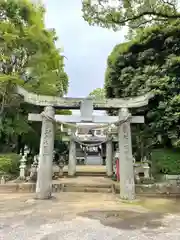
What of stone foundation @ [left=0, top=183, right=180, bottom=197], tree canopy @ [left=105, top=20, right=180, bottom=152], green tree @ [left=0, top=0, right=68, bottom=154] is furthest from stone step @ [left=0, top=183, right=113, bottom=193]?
tree canopy @ [left=105, top=20, right=180, bottom=152]

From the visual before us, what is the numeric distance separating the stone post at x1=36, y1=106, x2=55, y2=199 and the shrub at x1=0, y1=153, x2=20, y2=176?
3464 mm

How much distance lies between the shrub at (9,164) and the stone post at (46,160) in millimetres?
3464

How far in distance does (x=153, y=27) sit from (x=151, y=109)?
168 inches

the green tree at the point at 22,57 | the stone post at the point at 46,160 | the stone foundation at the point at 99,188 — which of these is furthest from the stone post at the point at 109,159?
the stone post at the point at 46,160

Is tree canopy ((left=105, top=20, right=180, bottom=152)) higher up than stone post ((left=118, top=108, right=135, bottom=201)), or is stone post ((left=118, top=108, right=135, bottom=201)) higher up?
tree canopy ((left=105, top=20, right=180, bottom=152))

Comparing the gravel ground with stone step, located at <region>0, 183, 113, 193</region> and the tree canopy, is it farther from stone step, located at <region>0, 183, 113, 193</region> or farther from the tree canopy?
the tree canopy

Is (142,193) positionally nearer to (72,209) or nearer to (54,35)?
(72,209)

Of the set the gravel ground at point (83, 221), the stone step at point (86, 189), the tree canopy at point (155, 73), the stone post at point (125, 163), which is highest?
the tree canopy at point (155, 73)

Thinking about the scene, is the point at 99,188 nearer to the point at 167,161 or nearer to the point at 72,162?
the point at 167,161

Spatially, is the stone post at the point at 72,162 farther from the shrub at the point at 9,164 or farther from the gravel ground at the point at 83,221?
the gravel ground at the point at 83,221

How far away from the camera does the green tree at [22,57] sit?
9.87m

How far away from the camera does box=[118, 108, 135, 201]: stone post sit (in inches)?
261

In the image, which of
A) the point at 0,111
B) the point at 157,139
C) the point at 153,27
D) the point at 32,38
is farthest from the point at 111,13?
the point at 0,111

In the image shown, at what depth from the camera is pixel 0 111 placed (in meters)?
10.0
